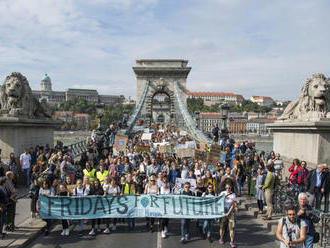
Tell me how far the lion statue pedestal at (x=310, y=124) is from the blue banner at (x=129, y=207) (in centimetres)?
431

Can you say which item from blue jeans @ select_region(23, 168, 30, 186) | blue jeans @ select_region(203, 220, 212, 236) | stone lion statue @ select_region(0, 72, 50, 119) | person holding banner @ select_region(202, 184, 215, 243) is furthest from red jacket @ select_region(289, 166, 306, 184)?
stone lion statue @ select_region(0, 72, 50, 119)

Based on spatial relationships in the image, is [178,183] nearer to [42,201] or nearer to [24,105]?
[42,201]

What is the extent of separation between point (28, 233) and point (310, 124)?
26.5 feet

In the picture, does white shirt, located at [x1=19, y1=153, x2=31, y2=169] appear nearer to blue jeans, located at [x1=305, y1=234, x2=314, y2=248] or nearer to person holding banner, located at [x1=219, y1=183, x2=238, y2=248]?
person holding banner, located at [x1=219, y1=183, x2=238, y2=248]

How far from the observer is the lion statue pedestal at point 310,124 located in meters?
9.36

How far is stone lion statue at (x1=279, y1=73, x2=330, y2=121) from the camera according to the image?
32.4ft

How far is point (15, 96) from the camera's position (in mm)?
11359

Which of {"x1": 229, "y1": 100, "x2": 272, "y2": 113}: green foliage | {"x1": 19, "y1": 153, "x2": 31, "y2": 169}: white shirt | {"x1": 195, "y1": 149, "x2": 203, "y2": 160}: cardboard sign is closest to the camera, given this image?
{"x1": 19, "y1": 153, "x2": 31, "y2": 169}: white shirt

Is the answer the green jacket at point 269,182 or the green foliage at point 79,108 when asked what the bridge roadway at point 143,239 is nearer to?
the green jacket at point 269,182

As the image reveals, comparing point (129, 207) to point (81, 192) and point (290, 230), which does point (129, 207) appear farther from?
point (290, 230)

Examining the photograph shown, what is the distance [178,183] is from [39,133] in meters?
7.37

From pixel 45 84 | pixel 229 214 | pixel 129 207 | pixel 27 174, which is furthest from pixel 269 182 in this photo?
pixel 45 84

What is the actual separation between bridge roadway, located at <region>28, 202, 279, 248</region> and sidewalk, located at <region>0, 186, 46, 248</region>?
0.17m

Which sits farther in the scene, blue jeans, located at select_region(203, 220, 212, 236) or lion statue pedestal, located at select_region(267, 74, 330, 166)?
lion statue pedestal, located at select_region(267, 74, 330, 166)
